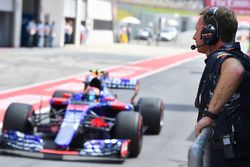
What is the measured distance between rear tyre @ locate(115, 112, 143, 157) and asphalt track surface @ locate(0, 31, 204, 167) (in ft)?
0.55

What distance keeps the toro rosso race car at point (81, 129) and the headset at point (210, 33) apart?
13.3ft

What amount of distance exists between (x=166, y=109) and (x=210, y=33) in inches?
377

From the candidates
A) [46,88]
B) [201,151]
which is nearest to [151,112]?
[201,151]

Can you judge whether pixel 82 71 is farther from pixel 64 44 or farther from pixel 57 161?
pixel 64 44

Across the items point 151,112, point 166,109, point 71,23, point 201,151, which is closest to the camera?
point 201,151

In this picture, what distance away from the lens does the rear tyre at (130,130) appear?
765 centimetres

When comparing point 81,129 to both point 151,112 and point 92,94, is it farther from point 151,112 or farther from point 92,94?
point 151,112

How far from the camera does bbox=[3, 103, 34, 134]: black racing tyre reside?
791 cm

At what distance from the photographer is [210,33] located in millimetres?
3377

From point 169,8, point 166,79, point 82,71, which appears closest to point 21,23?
point 82,71

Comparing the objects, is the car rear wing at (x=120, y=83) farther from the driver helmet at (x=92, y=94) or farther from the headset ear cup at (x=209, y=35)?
the headset ear cup at (x=209, y=35)

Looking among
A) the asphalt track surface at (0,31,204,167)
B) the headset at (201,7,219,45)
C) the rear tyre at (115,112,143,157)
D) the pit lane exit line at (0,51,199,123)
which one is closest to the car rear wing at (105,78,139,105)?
the asphalt track surface at (0,31,204,167)

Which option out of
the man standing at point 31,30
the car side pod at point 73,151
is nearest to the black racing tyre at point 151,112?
the car side pod at point 73,151

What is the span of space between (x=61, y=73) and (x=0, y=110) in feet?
29.9
